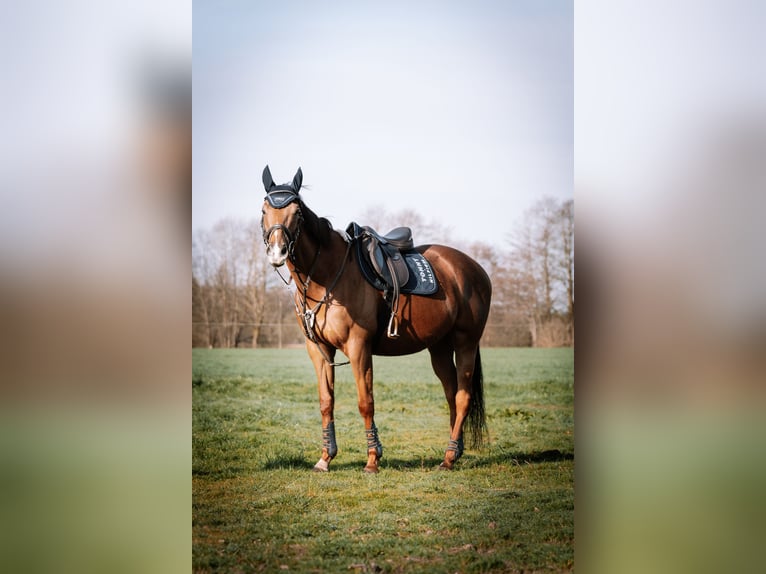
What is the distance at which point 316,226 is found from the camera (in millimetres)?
4363

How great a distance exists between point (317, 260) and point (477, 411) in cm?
151

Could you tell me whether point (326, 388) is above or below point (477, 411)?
above

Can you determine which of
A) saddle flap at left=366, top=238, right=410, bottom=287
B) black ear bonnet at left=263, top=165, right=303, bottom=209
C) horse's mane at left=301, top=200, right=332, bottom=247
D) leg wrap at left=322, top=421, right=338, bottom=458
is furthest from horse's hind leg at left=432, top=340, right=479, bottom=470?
black ear bonnet at left=263, top=165, right=303, bottom=209

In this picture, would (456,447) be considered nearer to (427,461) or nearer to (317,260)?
(427,461)

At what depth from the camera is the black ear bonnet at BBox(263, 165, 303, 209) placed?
410 centimetres

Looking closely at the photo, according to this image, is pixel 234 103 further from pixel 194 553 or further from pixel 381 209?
pixel 194 553

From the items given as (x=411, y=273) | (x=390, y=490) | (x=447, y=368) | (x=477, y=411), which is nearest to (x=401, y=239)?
(x=411, y=273)

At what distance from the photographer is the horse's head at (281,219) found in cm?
404

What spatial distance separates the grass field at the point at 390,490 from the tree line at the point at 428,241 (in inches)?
20.3
